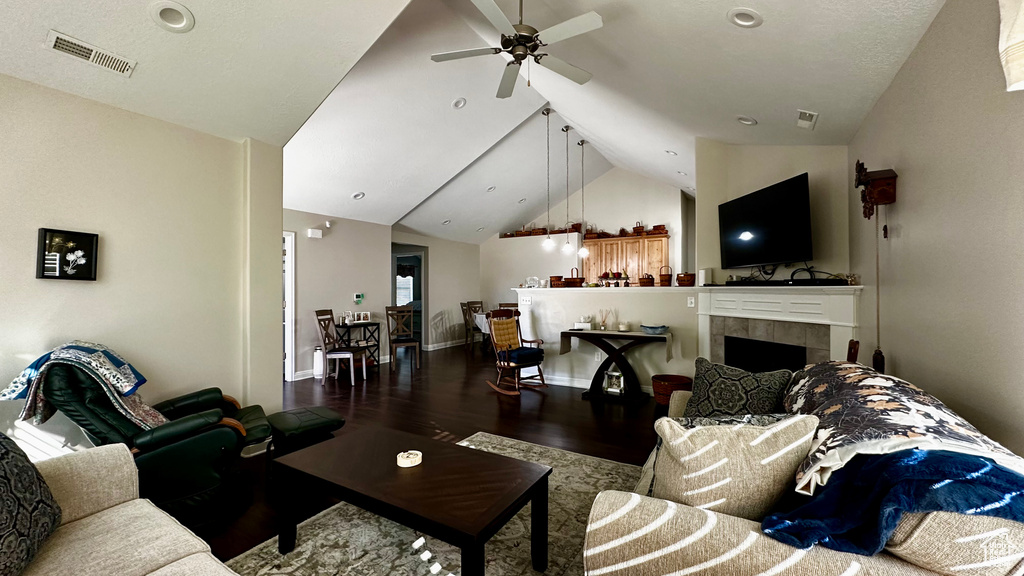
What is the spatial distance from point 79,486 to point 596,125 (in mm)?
5346

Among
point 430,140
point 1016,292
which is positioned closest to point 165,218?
point 430,140

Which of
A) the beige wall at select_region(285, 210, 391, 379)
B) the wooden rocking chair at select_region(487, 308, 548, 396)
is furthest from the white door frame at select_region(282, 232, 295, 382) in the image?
the wooden rocking chair at select_region(487, 308, 548, 396)

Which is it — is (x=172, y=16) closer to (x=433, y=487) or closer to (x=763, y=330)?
(x=433, y=487)

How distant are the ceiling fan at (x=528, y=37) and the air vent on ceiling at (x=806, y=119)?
5.10 ft

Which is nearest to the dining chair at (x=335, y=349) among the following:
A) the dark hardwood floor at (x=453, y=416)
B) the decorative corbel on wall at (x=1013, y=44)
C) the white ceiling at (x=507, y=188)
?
the dark hardwood floor at (x=453, y=416)

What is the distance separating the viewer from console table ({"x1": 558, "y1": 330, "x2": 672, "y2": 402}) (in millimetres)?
4793

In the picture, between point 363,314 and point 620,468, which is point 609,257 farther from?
point 620,468

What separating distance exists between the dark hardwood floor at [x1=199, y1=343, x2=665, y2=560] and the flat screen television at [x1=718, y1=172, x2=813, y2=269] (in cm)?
176

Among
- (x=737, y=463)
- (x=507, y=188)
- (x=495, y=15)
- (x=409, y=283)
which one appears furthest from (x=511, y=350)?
(x=409, y=283)

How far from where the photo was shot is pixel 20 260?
2305 millimetres

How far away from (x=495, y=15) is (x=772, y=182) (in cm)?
305

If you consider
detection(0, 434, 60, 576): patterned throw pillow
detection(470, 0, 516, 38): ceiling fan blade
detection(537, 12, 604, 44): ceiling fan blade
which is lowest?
detection(0, 434, 60, 576): patterned throw pillow

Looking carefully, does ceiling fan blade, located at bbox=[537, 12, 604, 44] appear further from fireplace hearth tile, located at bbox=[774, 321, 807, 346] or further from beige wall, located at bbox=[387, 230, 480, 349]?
beige wall, located at bbox=[387, 230, 480, 349]

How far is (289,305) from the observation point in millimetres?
5969
